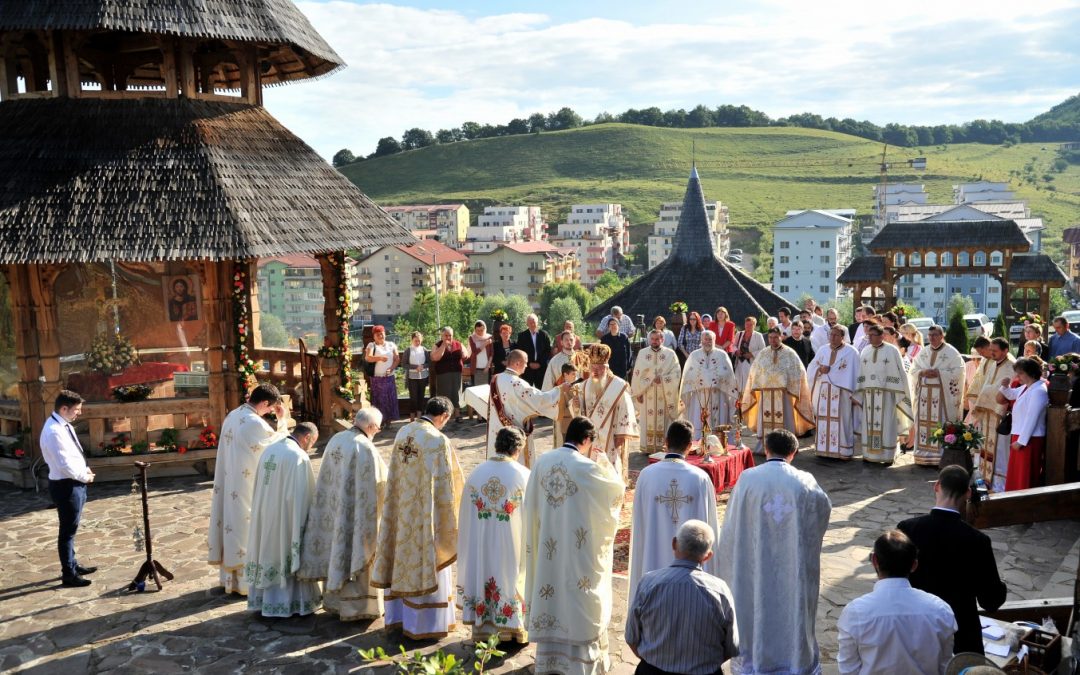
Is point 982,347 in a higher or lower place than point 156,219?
lower

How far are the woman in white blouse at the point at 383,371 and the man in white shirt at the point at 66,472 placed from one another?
625cm

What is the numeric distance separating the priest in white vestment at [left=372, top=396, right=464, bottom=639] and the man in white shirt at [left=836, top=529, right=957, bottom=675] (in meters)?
3.77

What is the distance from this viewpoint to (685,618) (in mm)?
5023

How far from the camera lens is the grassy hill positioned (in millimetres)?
141125

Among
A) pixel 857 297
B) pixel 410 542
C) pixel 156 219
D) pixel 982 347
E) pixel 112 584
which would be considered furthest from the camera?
pixel 857 297

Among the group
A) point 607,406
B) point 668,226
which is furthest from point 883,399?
point 668,226

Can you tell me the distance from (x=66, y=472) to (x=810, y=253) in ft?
359

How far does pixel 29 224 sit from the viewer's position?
12.8 meters

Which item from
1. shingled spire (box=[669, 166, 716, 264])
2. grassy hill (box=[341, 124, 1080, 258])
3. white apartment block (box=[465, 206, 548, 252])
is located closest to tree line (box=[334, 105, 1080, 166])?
grassy hill (box=[341, 124, 1080, 258])

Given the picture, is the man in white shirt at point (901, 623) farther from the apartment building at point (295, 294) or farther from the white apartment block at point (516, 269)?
the apartment building at point (295, 294)

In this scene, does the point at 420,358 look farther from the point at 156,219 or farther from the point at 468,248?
the point at 468,248

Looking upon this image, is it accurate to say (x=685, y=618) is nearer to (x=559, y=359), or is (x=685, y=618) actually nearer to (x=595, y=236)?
(x=559, y=359)

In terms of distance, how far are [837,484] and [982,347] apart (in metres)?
2.64

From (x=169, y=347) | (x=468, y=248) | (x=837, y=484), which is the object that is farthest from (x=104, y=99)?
(x=468, y=248)
